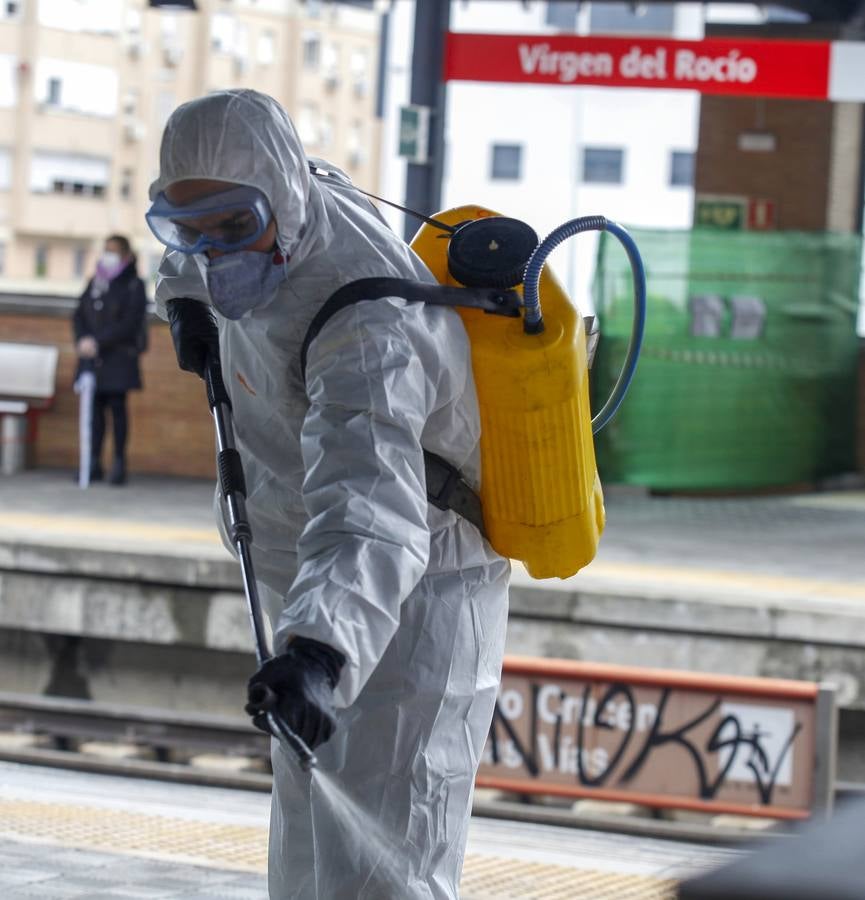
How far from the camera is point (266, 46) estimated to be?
730 inches

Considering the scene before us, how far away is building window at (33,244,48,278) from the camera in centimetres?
1507

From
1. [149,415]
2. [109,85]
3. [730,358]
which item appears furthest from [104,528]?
[109,85]

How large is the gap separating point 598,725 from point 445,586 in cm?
454

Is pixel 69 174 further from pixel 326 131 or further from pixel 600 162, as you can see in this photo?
pixel 600 162

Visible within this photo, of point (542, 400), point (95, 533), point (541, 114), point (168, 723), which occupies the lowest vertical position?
point (168, 723)

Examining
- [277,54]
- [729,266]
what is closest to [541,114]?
[277,54]

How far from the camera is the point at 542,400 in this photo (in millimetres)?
3012

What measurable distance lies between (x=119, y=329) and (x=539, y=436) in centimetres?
974

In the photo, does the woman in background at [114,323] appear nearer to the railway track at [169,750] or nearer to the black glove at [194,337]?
the railway track at [169,750]

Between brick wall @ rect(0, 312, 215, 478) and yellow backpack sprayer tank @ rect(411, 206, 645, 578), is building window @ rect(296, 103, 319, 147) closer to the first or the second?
brick wall @ rect(0, 312, 215, 478)

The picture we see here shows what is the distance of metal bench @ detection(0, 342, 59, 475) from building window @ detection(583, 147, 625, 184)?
38.0 meters

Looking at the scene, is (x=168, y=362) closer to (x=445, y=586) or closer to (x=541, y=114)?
(x=445, y=586)

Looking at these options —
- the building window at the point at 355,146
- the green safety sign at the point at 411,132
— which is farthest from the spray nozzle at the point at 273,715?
the building window at the point at 355,146

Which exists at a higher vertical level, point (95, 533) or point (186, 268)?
point (186, 268)
